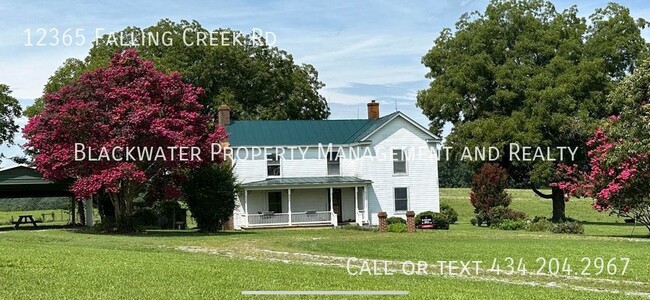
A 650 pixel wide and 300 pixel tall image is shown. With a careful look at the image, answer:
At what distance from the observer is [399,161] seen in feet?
137

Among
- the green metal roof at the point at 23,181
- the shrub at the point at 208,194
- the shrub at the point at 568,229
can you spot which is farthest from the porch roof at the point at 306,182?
the shrub at the point at 568,229

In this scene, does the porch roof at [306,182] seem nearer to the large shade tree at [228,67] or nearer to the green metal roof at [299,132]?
the green metal roof at [299,132]

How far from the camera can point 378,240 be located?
89.0 ft

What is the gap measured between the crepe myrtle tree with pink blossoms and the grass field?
3.09 metres

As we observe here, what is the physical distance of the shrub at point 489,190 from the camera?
4081 centimetres

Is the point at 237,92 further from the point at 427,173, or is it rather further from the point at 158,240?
the point at 158,240

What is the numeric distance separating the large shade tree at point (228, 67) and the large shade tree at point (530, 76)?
1188cm

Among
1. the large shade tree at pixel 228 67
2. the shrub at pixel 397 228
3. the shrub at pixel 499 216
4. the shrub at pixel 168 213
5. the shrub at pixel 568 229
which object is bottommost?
the shrub at pixel 568 229

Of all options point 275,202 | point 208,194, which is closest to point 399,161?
point 275,202

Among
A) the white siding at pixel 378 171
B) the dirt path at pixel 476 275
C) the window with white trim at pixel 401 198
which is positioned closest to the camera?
the dirt path at pixel 476 275

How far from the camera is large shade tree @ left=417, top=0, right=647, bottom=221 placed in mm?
43531

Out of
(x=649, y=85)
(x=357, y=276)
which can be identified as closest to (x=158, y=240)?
(x=357, y=276)

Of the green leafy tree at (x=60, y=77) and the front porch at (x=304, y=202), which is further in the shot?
the green leafy tree at (x=60, y=77)

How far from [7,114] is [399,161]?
92.4ft
